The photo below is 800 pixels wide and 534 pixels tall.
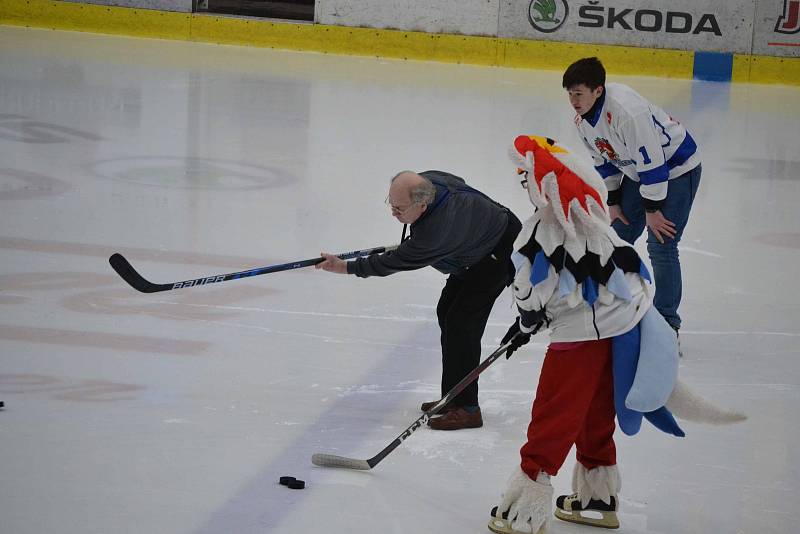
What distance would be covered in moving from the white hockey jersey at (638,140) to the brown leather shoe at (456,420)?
129cm

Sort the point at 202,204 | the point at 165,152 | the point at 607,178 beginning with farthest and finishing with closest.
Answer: the point at 165,152 → the point at 202,204 → the point at 607,178

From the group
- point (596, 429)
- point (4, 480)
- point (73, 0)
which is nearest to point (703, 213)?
point (596, 429)

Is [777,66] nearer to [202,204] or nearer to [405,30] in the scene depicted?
[405,30]

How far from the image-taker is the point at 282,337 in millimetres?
4734

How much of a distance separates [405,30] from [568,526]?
38.4 feet

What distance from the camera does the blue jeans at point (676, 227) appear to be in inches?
189

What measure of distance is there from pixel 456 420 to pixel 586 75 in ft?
4.66

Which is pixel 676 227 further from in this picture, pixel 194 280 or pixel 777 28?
pixel 777 28

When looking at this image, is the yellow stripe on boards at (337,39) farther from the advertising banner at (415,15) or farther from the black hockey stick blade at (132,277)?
the black hockey stick blade at (132,277)

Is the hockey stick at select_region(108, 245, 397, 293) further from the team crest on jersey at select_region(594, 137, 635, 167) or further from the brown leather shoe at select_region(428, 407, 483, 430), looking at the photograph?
the team crest on jersey at select_region(594, 137, 635, 167)

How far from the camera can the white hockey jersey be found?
177 inches

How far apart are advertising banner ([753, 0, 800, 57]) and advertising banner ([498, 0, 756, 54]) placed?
0.12 metres

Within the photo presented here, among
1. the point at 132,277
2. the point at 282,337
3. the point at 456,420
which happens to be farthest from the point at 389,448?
the point at 282,337

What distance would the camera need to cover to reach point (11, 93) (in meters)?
9.67
